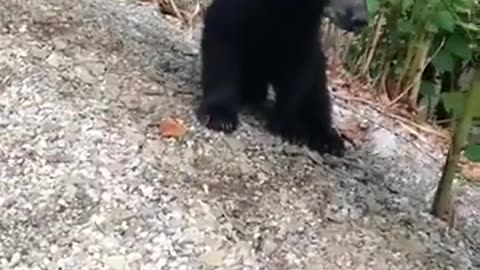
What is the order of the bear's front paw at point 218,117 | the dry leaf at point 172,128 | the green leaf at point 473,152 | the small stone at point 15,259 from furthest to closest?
the bear's front paw at point 218,117 < the dry leaf at point 172,128 < the green leaf at point 473,152 < the small stone at point 15,259

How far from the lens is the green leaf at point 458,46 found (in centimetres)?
378

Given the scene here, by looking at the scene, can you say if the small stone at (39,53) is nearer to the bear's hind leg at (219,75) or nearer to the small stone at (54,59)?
the small stone at (54,59)

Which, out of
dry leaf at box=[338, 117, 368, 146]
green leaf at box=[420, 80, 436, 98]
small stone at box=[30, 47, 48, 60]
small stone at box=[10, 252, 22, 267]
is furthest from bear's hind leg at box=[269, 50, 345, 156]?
small stone at box=[10, 252, 22, 267]

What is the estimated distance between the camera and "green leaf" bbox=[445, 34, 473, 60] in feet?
12.4

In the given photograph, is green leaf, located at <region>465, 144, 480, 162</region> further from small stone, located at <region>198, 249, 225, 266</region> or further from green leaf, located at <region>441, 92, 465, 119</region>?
small stone, located at <region>198, 249, 225, 266</region>

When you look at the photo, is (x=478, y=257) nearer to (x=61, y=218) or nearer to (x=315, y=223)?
(x=315, y=223)

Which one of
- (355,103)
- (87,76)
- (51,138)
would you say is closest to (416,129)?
(355,103)

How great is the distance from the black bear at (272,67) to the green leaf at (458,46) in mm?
379

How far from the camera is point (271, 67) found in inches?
146

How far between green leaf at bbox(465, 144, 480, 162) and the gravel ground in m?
0.30

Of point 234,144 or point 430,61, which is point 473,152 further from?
point 430,61

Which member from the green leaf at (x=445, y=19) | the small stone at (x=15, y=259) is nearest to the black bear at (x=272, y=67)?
the green leaf at (x=445, y=19)

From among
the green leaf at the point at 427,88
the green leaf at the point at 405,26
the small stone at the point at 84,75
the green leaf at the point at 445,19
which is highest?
the green leaf at the point at 445,19

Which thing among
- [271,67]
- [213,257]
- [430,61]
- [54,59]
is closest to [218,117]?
[271,67]
